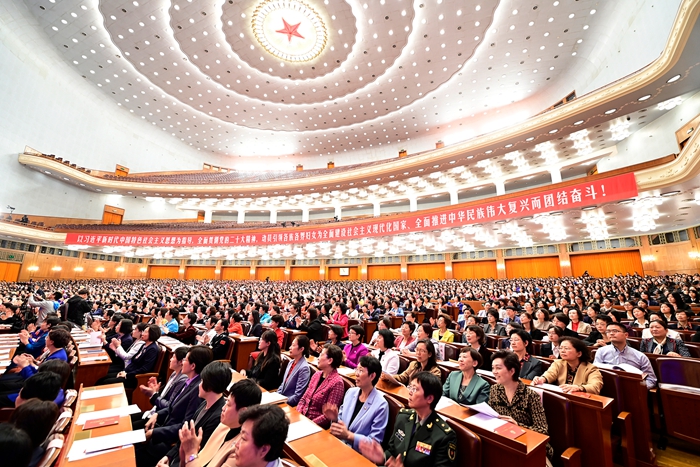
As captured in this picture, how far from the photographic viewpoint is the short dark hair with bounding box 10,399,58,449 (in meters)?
1.33

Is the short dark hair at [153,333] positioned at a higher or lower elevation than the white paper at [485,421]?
higher

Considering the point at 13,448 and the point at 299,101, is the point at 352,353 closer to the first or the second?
the point at 13,448

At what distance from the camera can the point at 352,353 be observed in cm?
343

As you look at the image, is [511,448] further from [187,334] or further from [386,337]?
[187,334]

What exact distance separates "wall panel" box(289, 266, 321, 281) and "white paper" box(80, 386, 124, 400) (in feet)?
70.6

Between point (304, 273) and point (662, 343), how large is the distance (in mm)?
22631

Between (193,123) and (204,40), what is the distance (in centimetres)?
950

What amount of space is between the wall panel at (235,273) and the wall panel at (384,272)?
36.0ft

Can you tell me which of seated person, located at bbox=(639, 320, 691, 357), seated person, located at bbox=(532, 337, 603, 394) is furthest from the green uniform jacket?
seated person, located at bbox=(639, 320, 691, 357)

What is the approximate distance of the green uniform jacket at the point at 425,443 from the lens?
1479mm

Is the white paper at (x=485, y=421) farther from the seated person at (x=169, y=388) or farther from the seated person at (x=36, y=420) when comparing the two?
the seated person at (x=169, y=388)

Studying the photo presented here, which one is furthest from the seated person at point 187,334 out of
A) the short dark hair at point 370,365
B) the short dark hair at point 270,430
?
the short dark hair at point 270,430

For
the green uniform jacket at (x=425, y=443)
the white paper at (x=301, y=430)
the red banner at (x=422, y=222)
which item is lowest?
the white paper at (x=301, y=430)

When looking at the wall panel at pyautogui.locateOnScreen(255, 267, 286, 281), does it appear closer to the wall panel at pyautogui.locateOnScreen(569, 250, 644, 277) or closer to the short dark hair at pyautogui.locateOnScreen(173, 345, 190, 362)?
the wall panel at pyautogui.locateOnScreen(569, 250, 644, 277)
